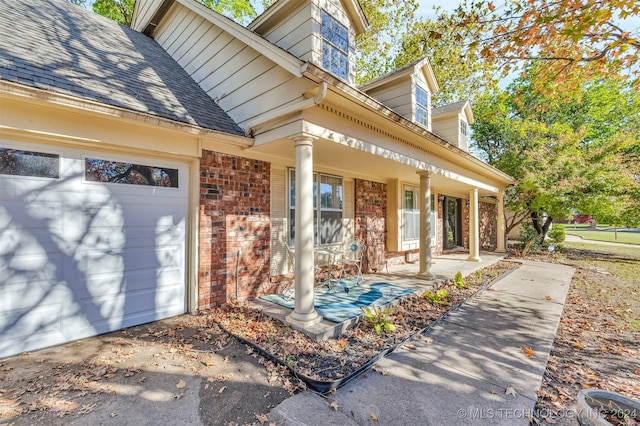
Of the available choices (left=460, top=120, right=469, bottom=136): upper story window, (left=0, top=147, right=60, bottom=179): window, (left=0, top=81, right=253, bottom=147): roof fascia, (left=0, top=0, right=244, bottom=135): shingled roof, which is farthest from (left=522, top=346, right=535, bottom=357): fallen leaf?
(left=460, top=120, right=469, bottom=136): upper story window

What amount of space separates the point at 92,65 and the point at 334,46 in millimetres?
4026

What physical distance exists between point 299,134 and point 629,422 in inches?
165

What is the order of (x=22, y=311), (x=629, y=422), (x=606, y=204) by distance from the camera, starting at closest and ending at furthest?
(x=629, y=422), (x=22, y=311), (x=606, y=204)

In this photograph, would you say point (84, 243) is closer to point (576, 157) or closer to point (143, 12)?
point (143, 12)

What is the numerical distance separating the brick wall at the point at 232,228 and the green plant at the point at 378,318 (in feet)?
6.81

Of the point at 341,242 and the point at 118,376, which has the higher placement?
the point at 341,242

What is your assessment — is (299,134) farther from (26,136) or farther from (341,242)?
(341,242)

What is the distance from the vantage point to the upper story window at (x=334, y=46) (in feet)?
17.4

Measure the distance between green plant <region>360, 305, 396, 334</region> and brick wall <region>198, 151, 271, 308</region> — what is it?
2077 millimetres

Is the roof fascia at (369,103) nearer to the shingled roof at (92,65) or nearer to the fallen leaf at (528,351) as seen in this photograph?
the shingled roof at (92,65)

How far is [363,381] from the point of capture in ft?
9.91

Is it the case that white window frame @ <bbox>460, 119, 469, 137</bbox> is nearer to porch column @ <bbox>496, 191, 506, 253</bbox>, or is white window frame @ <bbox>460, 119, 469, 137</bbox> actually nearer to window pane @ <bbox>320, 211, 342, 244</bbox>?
porch column @ <bbox>496, 191, 506, 253</bbox>

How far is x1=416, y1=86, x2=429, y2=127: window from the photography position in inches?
306

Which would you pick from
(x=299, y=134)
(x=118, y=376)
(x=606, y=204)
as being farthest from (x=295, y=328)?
(x=606, y=204)
